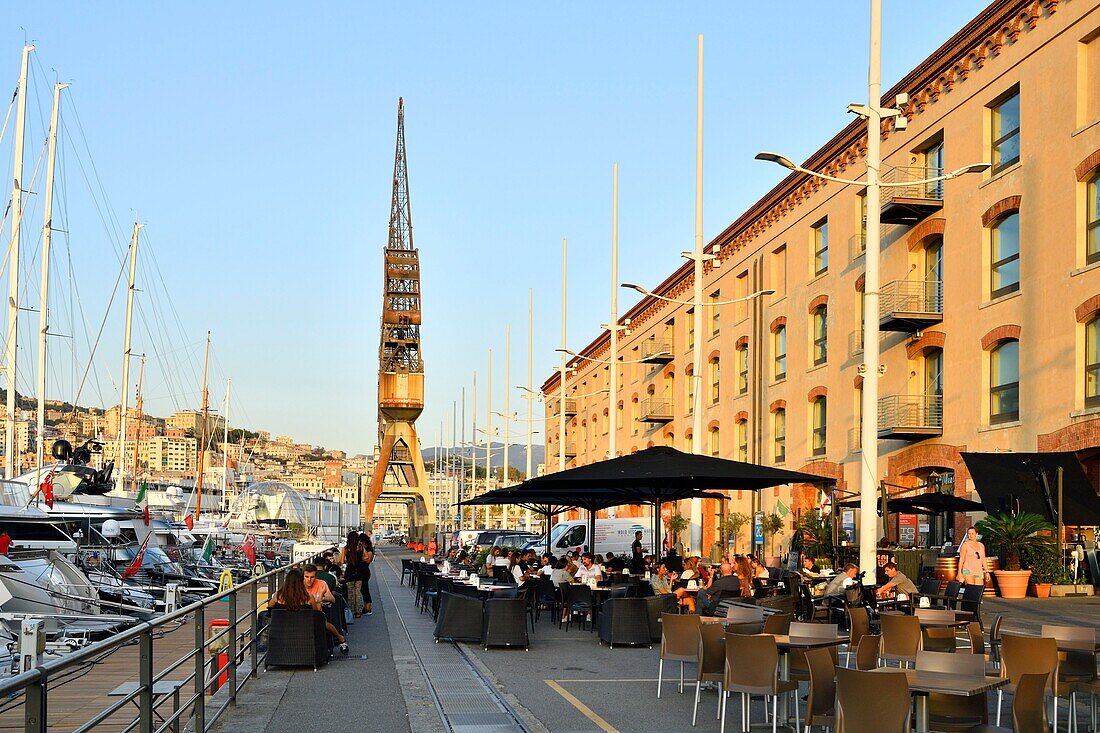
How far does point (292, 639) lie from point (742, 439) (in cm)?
3459

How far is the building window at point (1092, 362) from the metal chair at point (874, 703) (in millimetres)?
19244

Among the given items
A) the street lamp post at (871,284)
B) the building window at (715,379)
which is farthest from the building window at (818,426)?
the street lamp post at (871,284)

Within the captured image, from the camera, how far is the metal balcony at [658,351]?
59.4 metres

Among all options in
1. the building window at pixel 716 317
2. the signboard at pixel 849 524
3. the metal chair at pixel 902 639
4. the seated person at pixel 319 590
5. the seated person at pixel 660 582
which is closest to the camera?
the metal chair at pixel 902 639

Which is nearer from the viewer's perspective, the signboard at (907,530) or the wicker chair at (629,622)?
the wicker chair at (629,622)

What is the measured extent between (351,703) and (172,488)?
231 ft

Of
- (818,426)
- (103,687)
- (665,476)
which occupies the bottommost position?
(103,687)

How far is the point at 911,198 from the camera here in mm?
31531

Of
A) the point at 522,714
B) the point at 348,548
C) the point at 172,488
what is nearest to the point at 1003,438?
the point at 348,548

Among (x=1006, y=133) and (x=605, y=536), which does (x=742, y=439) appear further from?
(x=1006, y=133)

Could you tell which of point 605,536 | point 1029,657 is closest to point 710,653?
point 1029,657

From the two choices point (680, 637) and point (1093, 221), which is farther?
point (1093, 221)

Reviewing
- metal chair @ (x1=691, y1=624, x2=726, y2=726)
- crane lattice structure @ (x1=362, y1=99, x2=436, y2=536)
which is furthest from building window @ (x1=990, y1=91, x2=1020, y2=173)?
crane lattice structure @ (x1=362, y1=99, x2=436, y2=536)

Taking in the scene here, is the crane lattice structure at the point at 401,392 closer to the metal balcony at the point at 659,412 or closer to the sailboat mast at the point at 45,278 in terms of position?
the metal balcony at the point at 659,412
